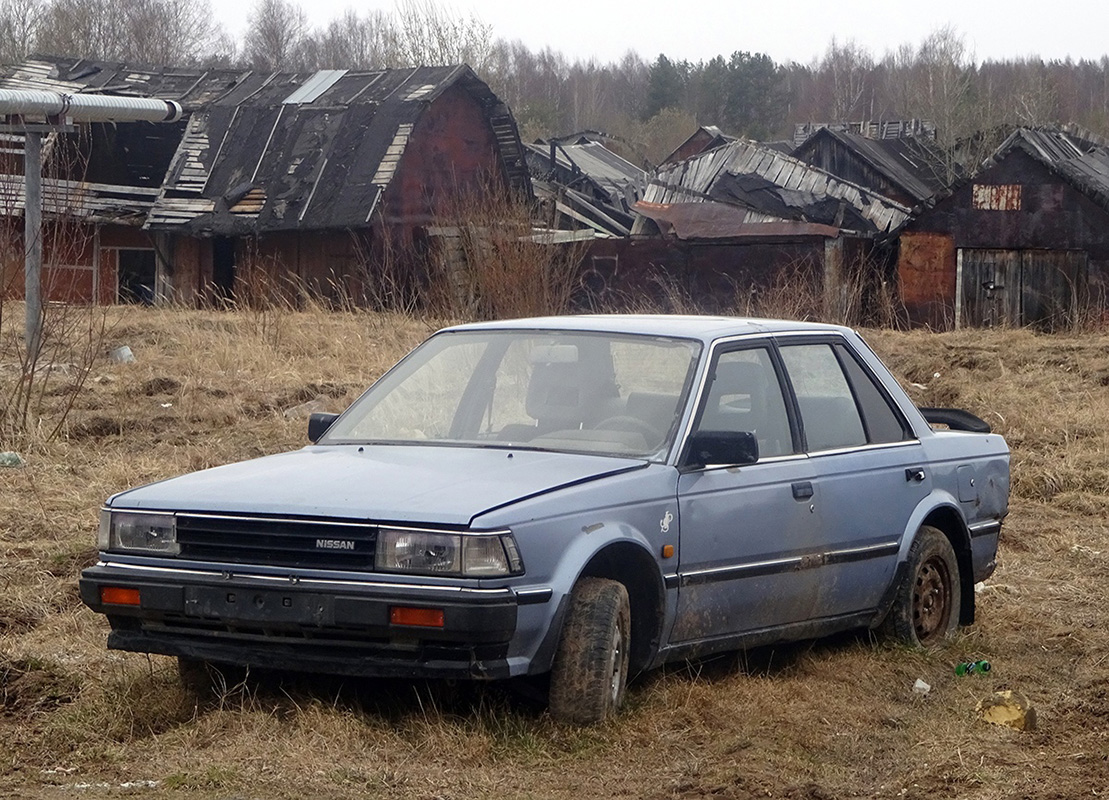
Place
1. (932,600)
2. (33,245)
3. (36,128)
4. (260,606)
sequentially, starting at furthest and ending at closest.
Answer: (36,128), (33,245), (932,600), (260,606)

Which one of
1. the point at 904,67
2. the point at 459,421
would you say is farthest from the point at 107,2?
the point at 459,421

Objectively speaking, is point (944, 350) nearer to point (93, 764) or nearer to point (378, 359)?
point (378, 359)

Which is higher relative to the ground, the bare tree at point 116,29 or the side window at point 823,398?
the bare tree at point 116,29

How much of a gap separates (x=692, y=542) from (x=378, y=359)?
1235 centimetres

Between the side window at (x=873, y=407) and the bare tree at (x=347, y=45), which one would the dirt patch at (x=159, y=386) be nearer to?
the side window at (x=873, y=407)

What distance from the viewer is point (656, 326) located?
6.22 m

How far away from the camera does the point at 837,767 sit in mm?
4949

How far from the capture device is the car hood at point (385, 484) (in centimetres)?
487

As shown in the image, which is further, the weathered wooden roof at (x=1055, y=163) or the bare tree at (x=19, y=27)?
the bare tree at (x=19, y=27)

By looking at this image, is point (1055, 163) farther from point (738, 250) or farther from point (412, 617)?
point (412, 617)

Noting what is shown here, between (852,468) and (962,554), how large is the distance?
42.0 inches

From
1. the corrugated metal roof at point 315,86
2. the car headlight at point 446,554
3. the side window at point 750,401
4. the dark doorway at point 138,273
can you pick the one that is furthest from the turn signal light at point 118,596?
the dark doorway at point 138,273

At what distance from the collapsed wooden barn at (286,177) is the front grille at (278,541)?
24.4 meters

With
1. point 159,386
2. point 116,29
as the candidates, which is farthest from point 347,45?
point 159,386
